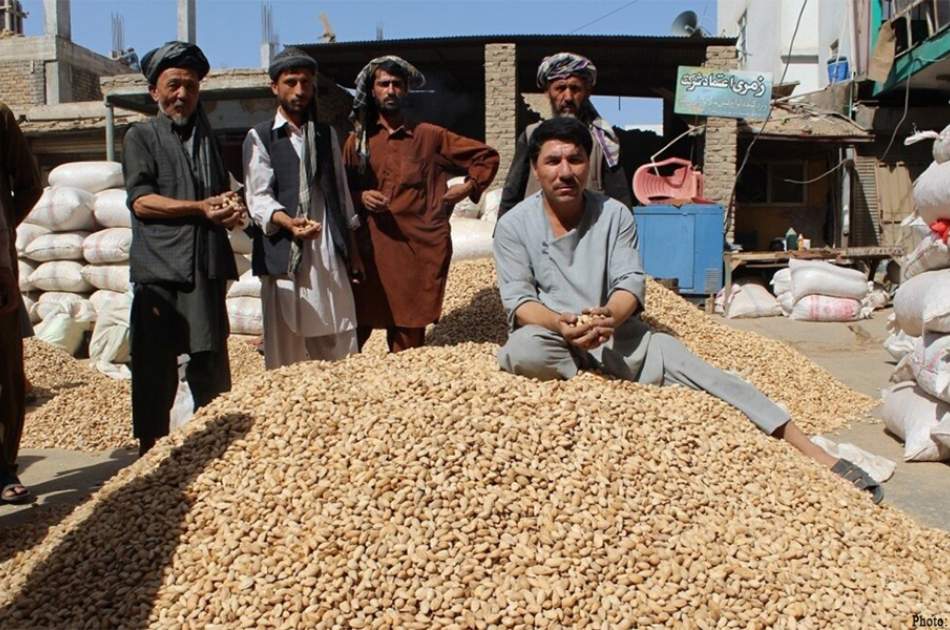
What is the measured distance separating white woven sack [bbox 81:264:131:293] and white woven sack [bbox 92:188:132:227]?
0.44 meters

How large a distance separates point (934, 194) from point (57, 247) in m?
6.84

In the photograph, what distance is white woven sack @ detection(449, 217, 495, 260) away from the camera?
631 centimetres

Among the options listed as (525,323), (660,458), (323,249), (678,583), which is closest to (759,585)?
(678,583)

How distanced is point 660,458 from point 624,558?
46 cm

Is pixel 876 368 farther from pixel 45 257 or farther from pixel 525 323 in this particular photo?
pixel 45 257

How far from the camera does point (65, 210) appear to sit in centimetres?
727

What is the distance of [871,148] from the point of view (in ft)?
41.2

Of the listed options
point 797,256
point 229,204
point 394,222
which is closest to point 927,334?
point 394,222

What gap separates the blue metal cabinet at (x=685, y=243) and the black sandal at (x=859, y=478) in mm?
6965

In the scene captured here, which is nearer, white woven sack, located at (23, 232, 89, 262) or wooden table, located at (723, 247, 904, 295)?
white woven sack, located at (23, 232, 89, 262)

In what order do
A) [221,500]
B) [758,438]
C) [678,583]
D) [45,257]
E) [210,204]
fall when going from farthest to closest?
1. [45,257]
2. [210,204]
3. [758,438]
4. [221,500]
5. [678,583]

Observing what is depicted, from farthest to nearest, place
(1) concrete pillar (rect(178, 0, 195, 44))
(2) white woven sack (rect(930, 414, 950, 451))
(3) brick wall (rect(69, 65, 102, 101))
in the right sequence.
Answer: (3) brick wall (rect(69, 65, 102, 101)) < (1) concrete pillar (rect(178, 0, 195, 44)) < (2) white woven sack (rect(930, 414, 950, 451))

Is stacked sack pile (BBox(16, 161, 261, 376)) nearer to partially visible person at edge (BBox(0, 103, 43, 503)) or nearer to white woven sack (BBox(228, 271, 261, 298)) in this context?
white woven sack (BBox(228, 271, 261, 298))

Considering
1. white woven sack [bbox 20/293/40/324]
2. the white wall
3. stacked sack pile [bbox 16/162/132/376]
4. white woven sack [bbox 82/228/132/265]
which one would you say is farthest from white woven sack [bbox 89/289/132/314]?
the white wall
